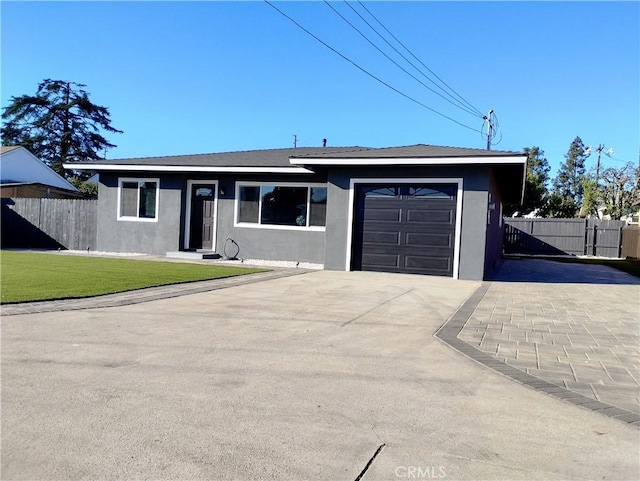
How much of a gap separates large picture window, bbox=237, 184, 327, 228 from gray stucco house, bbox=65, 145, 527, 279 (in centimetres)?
3

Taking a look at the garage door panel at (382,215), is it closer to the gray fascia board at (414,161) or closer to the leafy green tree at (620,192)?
the gray fascia board at (414,161)

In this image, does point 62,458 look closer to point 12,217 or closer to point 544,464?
point 544,464

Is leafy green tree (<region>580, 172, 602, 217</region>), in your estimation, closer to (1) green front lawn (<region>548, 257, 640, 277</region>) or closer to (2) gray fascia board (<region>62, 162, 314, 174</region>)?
(1) green front lawn (<region>548, 257, 640, 277</region>)

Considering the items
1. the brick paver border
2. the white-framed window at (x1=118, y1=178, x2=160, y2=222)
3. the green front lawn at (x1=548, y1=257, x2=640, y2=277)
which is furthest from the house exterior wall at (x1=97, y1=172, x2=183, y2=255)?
the green front lawn at (x1=548, y1=257, x2=640, y2=277)

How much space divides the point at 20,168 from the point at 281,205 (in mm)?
28070

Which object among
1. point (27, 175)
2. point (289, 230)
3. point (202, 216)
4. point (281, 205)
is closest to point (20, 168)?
point (27, 175)

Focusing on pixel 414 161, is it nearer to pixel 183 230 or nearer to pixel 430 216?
pixel 430 216

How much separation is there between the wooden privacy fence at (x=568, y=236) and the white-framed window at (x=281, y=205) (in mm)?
18290

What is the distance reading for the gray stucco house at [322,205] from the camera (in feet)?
40.5

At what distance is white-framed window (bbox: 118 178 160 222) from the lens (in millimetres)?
16719

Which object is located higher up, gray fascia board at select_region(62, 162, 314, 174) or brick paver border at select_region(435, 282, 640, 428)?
gray fascia board at select_region(62, 162, 314, 174)

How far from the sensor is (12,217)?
19156 mm

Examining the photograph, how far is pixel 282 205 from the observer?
1534 cm

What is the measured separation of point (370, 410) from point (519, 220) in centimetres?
2797
